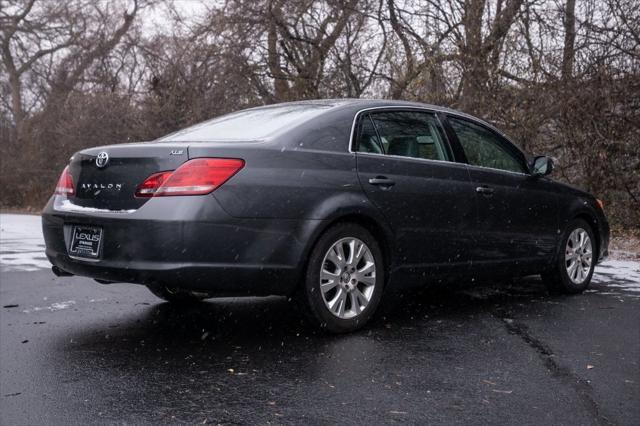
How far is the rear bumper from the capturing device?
398 cm

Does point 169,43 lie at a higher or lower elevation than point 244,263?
higher

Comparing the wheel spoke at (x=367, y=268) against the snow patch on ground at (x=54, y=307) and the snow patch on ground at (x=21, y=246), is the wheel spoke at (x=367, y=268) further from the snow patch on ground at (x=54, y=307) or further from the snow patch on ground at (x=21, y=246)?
the snow patch on ground at (x=21, y=246)

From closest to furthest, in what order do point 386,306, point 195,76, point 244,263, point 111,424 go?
1. point 111,424
2. point 244,263
3. point 386,306
4. point 195,76

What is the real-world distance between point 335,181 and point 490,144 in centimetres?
203

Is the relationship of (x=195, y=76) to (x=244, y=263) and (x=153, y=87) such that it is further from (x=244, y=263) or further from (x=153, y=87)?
(x=244, y=263)

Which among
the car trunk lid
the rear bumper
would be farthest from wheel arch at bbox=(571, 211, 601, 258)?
the car trunk lid

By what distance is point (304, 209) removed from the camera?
432 centimetres

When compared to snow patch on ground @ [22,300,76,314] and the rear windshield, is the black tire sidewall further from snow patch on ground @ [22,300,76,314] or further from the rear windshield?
snow patch on ground @ [22,300,76,314]

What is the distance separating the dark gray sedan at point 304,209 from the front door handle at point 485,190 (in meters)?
0.02

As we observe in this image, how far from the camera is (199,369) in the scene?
12.3ft

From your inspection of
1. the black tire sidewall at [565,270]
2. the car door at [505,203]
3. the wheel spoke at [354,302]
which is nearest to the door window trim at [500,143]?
the car door at [505,203]

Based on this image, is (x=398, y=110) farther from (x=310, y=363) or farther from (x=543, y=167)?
(x=310, y=363)

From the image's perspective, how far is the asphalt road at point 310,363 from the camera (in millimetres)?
3141

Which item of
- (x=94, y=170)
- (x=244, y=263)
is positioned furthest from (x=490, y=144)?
(x=94, y=170)
